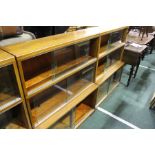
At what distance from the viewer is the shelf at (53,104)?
5.05ft

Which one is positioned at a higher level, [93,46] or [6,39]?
[6,39]

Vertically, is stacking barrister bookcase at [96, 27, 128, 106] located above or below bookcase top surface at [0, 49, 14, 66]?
below

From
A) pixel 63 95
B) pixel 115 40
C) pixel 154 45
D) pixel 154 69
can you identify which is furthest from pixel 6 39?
pixel 154 45

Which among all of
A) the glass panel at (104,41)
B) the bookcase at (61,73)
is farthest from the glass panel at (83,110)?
the glass panel at (104,41)

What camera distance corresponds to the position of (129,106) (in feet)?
8.76

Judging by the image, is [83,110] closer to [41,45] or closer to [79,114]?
[79,114]

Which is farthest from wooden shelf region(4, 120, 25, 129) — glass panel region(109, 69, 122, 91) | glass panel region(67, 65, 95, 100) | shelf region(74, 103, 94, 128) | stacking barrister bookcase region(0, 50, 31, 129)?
glass panel region(109, 69, 122, 91)

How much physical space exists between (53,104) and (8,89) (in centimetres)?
64

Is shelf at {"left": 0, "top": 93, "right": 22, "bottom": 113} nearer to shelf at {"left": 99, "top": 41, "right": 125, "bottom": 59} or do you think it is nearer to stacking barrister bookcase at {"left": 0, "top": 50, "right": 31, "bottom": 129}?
stacking barrister bookcase at {"left": 0, "top": 50, "right": 31, "bottom": 129}

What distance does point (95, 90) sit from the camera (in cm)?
225

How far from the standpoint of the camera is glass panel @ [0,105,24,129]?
1368mm

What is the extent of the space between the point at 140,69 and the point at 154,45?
5.66ft

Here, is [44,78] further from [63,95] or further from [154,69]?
[154,69]

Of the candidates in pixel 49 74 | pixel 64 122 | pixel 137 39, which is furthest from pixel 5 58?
pixel 137 39
